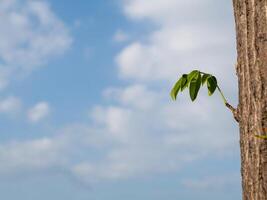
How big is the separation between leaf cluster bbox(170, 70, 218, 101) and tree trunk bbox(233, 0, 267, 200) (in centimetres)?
28

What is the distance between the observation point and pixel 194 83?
12.7 ft

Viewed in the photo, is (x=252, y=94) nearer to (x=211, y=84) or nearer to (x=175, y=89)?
(x=211, y=84)

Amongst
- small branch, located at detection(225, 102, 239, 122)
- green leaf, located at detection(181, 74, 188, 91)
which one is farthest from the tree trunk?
green leaf, located at detection(181, 74, 188, 91)

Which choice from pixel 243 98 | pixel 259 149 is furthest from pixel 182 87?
pixel 259 149

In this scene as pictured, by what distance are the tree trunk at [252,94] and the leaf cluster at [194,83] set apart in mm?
277

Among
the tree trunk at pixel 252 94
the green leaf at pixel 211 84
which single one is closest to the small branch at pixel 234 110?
the tree trunk at pixel 252 94

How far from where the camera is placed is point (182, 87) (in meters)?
3.94

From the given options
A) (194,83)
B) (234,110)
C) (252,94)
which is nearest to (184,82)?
(194,83)

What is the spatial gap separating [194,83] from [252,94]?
494 mm

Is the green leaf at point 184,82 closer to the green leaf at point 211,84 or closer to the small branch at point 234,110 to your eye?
the green leaf at point 211,84

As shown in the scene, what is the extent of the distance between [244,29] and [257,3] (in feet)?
0.70

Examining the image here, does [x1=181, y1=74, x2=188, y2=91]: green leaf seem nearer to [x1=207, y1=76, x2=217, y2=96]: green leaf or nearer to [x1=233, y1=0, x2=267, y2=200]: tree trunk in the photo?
[x1=207, y1=76, x2=217, y2=96]: green leaf

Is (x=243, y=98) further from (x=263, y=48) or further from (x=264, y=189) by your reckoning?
(x=264, y=189)

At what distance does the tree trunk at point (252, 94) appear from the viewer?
3.53 m
